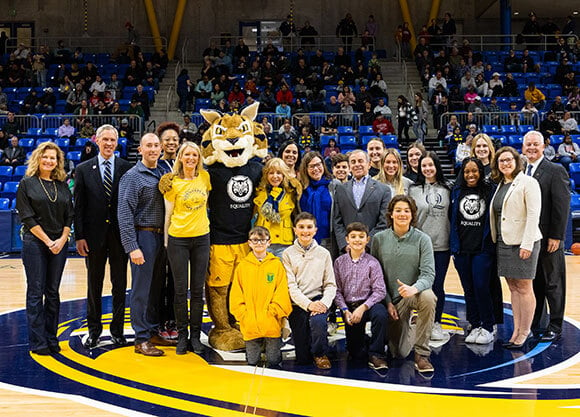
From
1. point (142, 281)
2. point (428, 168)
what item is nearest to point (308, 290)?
point (142, 281)

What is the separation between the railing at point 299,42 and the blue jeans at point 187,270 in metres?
14.2

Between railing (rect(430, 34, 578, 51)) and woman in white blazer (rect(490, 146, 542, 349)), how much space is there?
13691 millimetres

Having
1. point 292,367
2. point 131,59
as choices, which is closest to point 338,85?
→ point 131,59

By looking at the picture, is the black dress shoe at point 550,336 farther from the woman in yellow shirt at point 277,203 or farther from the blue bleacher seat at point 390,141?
the blue bleacher seat at point 390,141

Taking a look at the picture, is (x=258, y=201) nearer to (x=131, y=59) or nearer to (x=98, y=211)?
(x=98, y=211)

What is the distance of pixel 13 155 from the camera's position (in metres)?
12.4

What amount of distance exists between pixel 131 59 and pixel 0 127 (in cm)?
433

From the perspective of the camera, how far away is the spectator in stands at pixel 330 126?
41.8 ft

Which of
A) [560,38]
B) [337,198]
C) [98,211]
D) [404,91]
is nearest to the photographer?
[98,211]

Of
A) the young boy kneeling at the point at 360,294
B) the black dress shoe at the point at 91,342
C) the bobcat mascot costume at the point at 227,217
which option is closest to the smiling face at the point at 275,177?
the bobcat mascot costume at the point at 227,217

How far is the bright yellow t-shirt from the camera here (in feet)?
14.9

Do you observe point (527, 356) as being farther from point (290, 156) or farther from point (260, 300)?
point (290, 156)

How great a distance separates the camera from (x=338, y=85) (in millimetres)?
15531

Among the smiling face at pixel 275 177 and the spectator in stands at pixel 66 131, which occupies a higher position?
the spectator in stands at pixel 66 131
